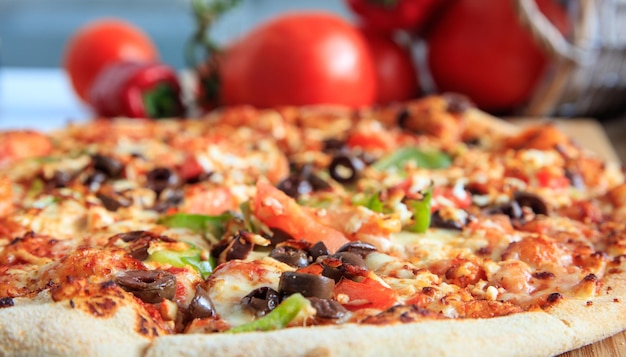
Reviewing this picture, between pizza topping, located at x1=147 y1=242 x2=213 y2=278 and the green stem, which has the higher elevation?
pizza topping, located at x1=147 y1=242 x2=213 y2=278

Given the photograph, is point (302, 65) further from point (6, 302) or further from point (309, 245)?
point (6, 302)

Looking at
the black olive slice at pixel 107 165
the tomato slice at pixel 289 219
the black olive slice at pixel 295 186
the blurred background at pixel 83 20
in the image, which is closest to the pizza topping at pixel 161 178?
the black olive slice at pixel 107 165

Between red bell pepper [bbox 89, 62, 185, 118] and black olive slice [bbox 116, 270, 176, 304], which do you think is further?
red bell pepper [bbox 89, 62, 185, 118]

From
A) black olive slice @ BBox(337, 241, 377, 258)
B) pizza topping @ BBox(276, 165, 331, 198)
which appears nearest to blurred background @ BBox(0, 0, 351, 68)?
pizza topping @ BBox(276, 165, 331, 198)

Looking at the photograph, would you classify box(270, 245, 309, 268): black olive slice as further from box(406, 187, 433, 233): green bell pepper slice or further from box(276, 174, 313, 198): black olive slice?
box(276, 174, 313, 198): black olive slice

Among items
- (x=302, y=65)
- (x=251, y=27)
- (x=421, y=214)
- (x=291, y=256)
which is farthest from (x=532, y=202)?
(x=251, y=27)

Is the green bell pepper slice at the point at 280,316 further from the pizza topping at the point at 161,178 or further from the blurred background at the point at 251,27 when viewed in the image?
the blurred background at the point at 251,27

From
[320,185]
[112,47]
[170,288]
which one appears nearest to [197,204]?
[320,185]
